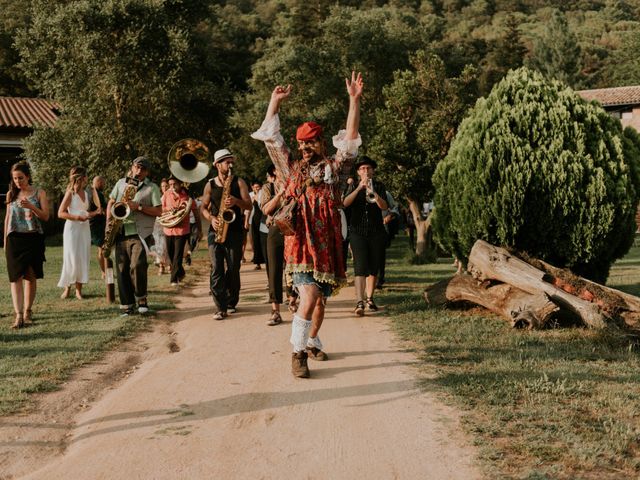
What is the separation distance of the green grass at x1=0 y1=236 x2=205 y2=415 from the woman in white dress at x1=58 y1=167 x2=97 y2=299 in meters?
0.36

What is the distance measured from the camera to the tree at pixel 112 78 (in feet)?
63.6

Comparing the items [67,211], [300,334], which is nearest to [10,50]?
[67,211]

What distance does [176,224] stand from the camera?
1171cm

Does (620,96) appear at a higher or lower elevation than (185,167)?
higher

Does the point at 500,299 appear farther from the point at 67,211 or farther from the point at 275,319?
the point at 67,211

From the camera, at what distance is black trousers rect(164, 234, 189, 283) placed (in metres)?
12.2

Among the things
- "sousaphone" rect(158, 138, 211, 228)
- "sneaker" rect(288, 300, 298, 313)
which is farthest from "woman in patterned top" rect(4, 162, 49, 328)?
"sneaker" rect(288, 300, 298, 313)

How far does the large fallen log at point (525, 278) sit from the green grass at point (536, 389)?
22 centimetres

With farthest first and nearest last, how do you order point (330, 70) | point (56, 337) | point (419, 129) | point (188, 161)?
point (330, 70) < point (419, 129) < point (188, 161) < point (56, 337)

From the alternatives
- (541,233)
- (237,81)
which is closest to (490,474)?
(541,233)

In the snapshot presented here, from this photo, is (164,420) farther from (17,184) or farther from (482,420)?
(17,184)

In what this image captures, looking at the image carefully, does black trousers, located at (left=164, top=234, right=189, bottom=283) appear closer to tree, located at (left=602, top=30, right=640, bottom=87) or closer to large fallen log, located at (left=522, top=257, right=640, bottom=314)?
large fallen log, located at (left=522, top=257, right=640, bottom=314)

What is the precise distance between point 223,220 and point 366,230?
1970mm

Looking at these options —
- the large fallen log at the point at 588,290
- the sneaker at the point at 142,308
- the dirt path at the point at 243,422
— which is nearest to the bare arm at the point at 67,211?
the sneaker at the point at 142,308
